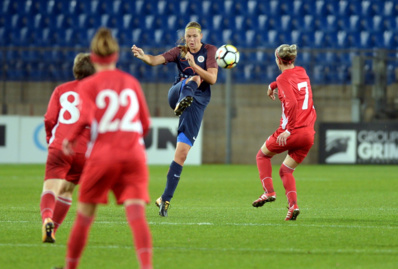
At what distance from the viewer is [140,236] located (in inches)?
170

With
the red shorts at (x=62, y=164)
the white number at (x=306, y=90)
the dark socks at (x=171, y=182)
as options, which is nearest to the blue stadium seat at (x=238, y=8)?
the dark socks at (x=171, y=182)

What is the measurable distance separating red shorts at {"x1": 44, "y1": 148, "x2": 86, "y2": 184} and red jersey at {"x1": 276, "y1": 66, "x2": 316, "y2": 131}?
2.48 metres

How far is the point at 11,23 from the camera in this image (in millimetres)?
22016

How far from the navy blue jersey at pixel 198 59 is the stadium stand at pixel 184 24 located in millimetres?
11576

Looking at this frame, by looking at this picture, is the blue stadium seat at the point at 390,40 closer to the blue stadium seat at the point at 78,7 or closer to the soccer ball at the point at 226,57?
the blue stadium seat at the point at 78,7

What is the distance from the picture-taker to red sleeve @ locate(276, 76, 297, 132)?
7.86 m

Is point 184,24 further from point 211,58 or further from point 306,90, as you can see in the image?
point 306,90

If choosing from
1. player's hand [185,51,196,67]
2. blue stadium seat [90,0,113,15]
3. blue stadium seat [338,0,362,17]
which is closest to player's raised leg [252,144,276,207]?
player's hand [185,51,196,67]

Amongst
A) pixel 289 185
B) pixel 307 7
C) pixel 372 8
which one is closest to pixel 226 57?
pixel 289 185

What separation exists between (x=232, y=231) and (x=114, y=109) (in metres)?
2.97

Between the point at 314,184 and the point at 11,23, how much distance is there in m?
11.9

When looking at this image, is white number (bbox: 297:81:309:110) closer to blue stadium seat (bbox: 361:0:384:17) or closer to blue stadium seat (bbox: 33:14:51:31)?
blue stadium seat (bbox: 361:0:384:17)

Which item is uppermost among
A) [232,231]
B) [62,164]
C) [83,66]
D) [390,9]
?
[390,9]

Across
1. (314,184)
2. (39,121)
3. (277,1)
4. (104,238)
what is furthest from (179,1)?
(104,238)
